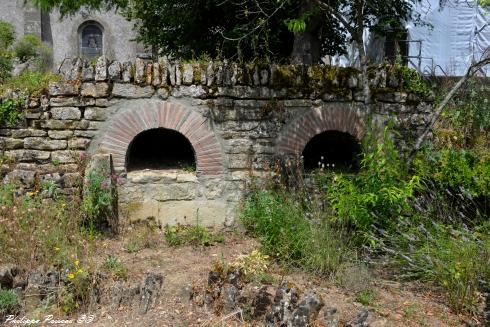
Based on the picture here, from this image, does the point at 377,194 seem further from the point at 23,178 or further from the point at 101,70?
the point at 23,178

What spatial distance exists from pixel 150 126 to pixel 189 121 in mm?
450

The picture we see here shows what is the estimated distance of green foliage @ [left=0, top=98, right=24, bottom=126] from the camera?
5.36 m

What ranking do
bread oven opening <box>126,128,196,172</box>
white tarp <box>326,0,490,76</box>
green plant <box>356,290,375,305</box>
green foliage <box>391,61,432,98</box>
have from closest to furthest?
green plant <box>356,290,375,305</box>
green foliage <box>391,61,432,98</box>
bread oven opening <box>126,128,196,172</box>
white tarp <box>326,0,490,76</box>

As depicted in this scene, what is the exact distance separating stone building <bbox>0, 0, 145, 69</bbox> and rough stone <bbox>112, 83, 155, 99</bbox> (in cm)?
1310

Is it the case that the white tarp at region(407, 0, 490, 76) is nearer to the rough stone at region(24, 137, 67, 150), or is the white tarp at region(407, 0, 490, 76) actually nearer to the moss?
the moss

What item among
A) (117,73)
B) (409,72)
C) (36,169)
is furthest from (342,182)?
(36,169)

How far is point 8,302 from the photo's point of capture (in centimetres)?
365

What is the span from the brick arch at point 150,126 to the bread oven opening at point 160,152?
46cm

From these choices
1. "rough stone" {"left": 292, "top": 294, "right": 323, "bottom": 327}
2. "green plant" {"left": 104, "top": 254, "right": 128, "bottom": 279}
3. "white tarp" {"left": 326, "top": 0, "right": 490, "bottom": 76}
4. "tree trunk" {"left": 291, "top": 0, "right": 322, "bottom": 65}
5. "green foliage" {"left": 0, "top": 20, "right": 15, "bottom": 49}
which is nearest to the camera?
"rough stone" {"left": 292, "top": 294, "right": 323, "bottom": 327}

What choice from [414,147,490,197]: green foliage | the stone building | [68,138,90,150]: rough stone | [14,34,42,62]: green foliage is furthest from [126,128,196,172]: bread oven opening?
the stone building

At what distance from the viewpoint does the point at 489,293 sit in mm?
3871

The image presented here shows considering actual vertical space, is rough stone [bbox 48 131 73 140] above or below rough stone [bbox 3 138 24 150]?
above

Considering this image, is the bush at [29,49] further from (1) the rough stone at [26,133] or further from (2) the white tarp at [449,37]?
(2) the white tarp at [449,37]

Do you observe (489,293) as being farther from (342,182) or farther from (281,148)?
(281,148)
